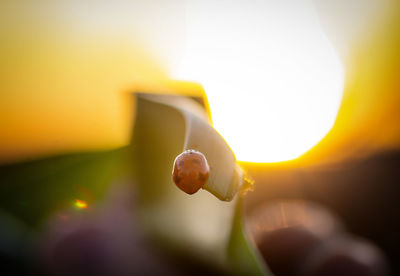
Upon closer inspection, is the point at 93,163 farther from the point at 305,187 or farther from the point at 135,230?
the point at 305,187

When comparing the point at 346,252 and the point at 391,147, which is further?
the point at 391,147

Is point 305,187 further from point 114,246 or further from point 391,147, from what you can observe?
point 114,246

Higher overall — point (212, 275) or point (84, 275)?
point (84, 275)

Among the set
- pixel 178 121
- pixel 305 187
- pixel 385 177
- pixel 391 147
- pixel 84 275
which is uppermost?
pixel 178 121

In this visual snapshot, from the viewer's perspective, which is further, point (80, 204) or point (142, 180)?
point (142, 180)

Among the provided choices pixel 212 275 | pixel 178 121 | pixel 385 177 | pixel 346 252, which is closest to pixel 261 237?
pixel 346 252

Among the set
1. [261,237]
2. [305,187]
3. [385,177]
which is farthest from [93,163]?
[385,177]

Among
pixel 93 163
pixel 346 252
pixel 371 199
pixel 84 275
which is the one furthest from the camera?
pixel 371 199

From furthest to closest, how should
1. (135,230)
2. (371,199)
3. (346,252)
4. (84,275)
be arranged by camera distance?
1. (371,199)
2. (346,252)
3. (135,230)
4. (84,275)

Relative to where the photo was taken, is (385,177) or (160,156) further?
(385,177)
